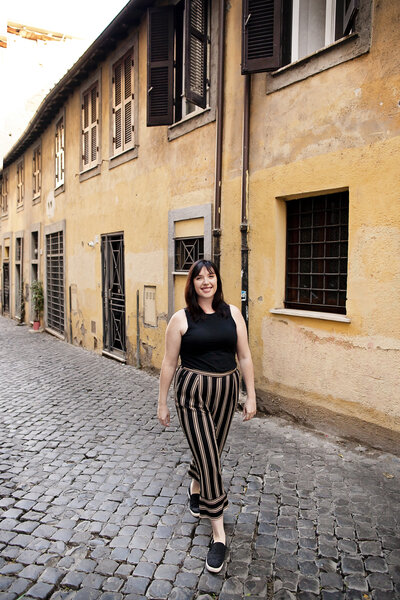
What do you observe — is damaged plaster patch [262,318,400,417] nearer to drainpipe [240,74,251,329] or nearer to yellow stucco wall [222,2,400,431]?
yellow stucco wall [222,2,400,431]

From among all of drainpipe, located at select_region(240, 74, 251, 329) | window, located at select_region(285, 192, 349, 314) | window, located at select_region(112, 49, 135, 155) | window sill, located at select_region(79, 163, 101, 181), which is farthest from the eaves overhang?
window, located at select_region(285, 192, 349, 314)

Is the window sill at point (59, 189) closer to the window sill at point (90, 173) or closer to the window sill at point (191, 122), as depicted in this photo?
the window sill at point (90, 173)

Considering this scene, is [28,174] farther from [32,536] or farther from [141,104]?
[32,536]

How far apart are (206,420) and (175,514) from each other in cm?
97

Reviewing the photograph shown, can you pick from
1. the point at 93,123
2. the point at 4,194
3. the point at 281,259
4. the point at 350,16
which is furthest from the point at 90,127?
the point at 4,194

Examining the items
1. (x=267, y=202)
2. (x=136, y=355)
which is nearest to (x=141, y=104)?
(x=267, y=202)

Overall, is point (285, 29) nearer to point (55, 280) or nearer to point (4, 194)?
point (55, 280)

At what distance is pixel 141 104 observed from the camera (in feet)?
27.6

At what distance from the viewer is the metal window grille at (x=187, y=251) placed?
7.13 meters

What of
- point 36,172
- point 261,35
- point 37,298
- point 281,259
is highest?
point 36,172

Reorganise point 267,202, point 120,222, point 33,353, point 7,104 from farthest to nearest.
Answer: point 7,104, point 33,353, point 120,222, point 267,202

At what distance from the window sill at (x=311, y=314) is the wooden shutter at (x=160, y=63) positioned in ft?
12.3

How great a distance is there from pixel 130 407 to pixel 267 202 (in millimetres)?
3279

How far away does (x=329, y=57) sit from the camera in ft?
15.6
